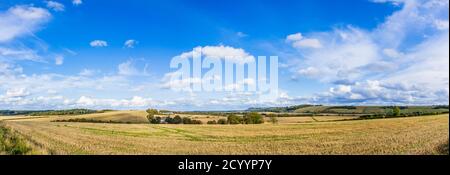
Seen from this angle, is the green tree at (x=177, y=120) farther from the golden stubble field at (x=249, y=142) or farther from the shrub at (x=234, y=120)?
the golden stubble field at (x=249, y=142)

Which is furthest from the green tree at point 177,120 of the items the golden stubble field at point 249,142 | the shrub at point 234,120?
the golden stubble field at point 249,142

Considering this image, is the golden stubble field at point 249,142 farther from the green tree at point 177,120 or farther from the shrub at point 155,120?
the shrub at point 155,120

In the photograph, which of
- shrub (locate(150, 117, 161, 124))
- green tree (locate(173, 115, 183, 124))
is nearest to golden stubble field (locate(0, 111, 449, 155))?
green tree (locate(173, 115, 183, 124))

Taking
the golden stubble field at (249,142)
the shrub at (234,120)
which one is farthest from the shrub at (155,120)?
the golden stubble field at (249,142)

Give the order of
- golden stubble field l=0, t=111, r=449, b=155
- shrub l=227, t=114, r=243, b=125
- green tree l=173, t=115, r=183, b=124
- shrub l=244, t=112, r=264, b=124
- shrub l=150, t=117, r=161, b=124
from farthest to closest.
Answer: shrub l=150, t=117, r=161, b=124 → green tree l=173, t=115, r=183, b=124 → shrub l=244, t=112, r=264, b=124 → shrub l=227, t=114, r=243, b=125 → golden stubble field l=0, t=111, r=449, b=155

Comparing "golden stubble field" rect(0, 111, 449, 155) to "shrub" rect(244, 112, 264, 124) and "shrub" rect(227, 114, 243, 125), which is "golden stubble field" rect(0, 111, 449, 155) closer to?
"shrub" rect(227, 114, 243, 125)

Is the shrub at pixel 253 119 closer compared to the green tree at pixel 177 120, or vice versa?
the shrub at pixel 253 119

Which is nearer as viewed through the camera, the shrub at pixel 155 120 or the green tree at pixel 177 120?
the green tree at pixel 177 120

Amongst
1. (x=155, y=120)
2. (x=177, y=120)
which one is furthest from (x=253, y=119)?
(x=155, y=120)

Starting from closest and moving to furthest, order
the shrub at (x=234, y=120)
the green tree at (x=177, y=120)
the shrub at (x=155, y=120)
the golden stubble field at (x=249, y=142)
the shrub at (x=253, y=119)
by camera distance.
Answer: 1. the golden stubble field at (x=249, y=142)
2. the shrub at (x=234, y=120)
3. the shrub at (x=253, y=119)
4. the green tree at (x=177, y=120)
5. the shrub at (x=155, y=120)

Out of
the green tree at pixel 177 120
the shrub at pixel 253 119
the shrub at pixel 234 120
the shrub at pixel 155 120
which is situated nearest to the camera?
the shrub at pixel 234 120

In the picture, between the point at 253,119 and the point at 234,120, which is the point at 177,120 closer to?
the point at 234,120
